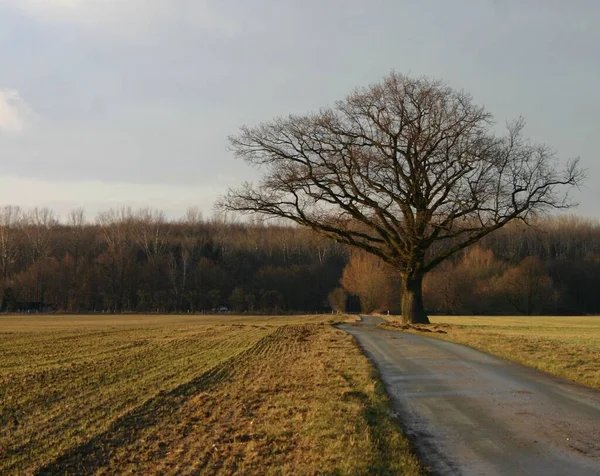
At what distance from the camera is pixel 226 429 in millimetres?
8422

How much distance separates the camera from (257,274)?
12144cm

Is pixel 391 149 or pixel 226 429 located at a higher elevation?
pixel 391 149

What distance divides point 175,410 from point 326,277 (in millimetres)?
112013

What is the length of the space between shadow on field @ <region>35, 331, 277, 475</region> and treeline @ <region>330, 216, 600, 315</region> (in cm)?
7883

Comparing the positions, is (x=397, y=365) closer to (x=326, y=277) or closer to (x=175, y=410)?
(x=175, y=410)

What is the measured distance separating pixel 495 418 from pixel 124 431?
5444 mm

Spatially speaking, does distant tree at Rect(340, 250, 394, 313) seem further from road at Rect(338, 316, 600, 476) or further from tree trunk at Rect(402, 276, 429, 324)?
road at Rect(338, 316, 600, 476)

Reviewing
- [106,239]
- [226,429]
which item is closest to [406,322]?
[226,429]

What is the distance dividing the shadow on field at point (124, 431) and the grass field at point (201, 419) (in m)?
0.02

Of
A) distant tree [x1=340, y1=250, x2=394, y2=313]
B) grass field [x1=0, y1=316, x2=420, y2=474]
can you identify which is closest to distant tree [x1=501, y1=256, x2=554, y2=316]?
distant tree [x1=340, y1=250, x2=394, y2=313]

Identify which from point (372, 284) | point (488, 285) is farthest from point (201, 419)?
point (488, 285)

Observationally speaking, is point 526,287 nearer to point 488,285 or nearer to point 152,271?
point 488,285

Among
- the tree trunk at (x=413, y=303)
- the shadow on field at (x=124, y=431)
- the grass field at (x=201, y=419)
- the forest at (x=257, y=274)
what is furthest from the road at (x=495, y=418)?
the forest at (x=257, y=274)

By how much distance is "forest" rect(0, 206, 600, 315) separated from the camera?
99.4m
